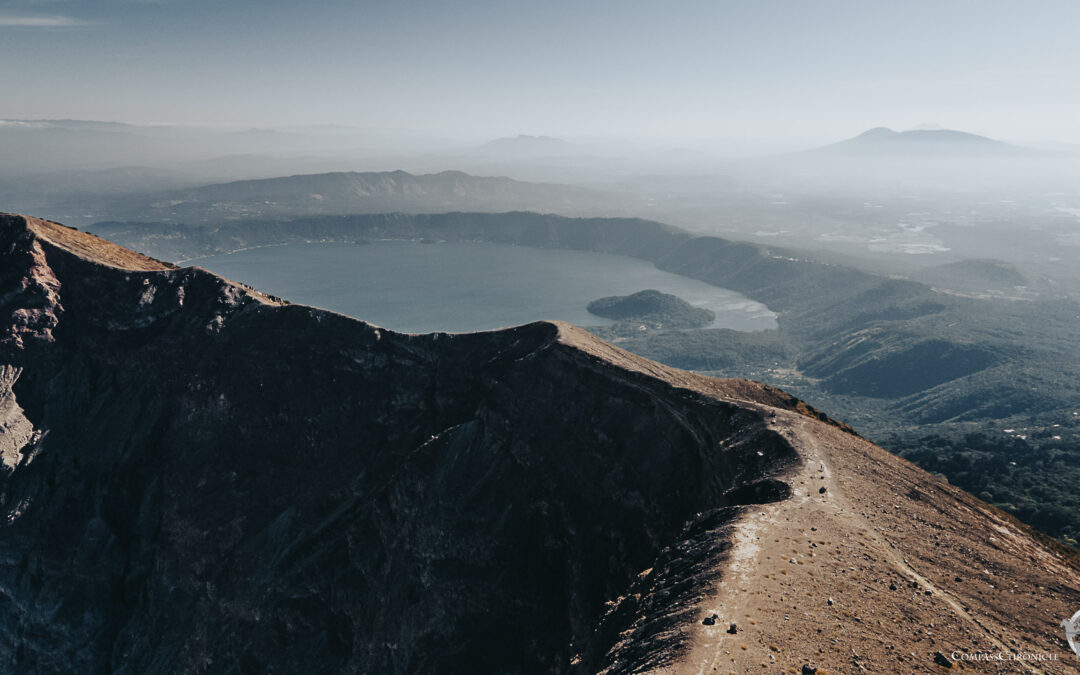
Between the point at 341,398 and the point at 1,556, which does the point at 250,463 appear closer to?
the point at 341,398

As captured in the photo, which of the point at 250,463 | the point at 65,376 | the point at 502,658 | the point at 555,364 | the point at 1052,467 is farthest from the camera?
the point at 1052,467

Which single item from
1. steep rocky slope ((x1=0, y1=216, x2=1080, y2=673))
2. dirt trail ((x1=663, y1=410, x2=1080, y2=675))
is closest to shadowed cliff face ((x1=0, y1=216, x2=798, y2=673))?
steep rocky slope ((x1=0, y1=216, x2=1080, y2=673))

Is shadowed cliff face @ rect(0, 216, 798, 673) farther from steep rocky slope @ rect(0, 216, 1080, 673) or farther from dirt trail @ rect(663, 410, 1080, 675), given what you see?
dirt trail @ rect(663, 410, 1080, 675)

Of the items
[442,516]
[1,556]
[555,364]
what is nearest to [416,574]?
[442,516]

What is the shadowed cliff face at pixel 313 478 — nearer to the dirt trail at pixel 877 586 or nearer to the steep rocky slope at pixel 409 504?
the steep rocky slope at pixel 409 504

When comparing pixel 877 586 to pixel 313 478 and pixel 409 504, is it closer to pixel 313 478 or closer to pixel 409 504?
pixel 409 504
